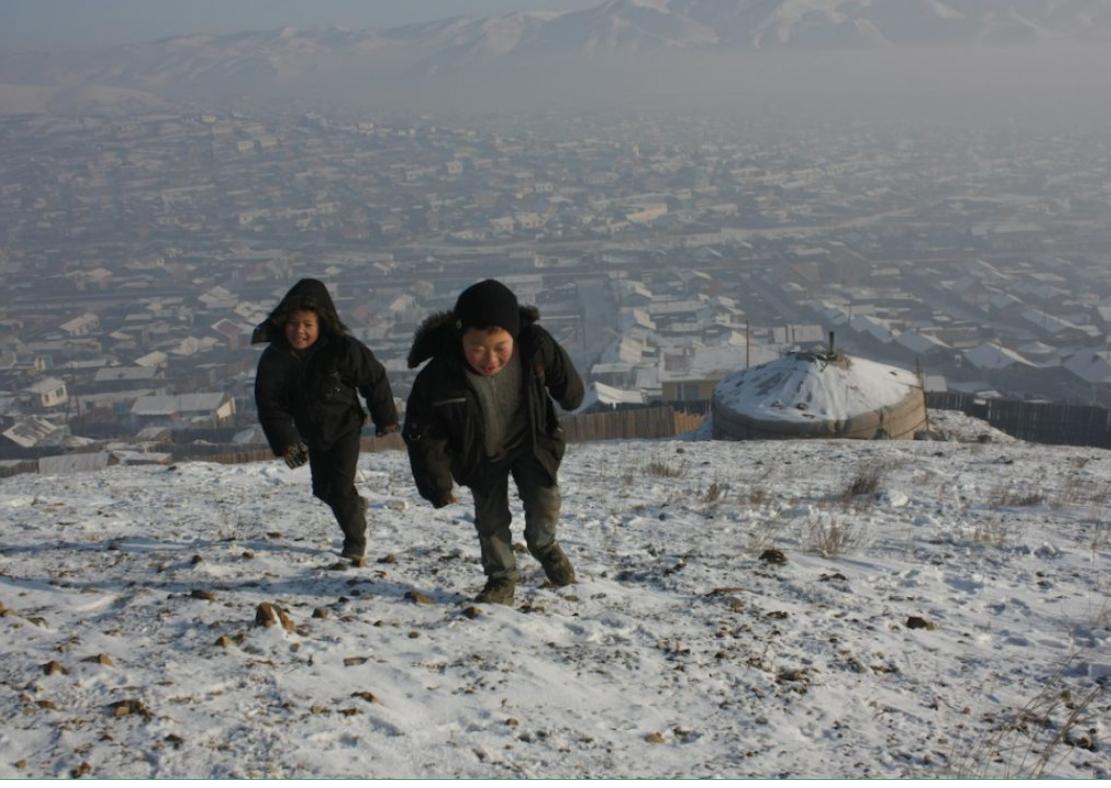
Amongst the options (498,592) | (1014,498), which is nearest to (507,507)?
(498,592)

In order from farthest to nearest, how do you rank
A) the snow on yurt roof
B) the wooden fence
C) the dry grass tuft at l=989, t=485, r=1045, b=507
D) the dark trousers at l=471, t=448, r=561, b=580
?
the wooden fence → the snow on yurt roof → the dry grass tuft at l=989, t=485, r=1045, b=507 → the dark trousers at l=471, t=448, r=561, b=580

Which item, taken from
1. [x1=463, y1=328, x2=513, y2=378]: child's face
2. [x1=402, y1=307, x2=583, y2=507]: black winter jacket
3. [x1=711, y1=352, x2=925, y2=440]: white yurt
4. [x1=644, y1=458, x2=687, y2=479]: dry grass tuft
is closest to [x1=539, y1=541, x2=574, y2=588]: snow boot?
[x1=402, y1=307, x2=583, y2=507]: black winter jacket

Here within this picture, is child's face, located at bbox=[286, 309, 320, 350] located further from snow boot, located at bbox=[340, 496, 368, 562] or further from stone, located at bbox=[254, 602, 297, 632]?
stone, located at bbox=[254, 602, 297, 632]

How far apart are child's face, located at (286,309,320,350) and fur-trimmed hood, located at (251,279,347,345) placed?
23 mm


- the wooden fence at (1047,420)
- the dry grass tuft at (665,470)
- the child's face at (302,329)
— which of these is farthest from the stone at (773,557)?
the wooden fence at (1047,420)

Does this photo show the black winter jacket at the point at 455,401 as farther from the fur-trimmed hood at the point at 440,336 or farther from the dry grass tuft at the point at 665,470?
the dry grass tuft at the point at 665,470

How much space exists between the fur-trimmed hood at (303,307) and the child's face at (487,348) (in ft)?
3.22

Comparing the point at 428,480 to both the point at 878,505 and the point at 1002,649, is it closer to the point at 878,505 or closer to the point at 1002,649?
the point at 1002,649

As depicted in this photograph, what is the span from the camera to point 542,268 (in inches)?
2717

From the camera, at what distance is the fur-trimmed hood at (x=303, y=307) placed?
4.70 metres

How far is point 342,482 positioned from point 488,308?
1645 mm

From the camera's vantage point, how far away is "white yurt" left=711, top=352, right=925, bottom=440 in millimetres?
15797

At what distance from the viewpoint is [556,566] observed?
4617 millimetres

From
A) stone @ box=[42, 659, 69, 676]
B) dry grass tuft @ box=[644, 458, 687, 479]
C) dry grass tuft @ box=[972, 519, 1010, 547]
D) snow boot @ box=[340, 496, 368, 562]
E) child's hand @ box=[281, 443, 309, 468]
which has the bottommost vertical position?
dry grass tuft @ box=[644, 458, 687, 479]
